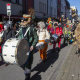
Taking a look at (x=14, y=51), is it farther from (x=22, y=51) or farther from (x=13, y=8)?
(x=13, y=8)

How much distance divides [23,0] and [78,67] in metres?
13.8

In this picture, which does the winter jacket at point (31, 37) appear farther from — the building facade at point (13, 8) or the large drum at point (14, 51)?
the building facade at point (13, 8)

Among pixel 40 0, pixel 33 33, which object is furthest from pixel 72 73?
pixel 40 0

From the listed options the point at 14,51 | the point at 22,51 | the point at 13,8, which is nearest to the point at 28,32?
the point at 22,51

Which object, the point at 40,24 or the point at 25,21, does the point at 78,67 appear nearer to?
the point at 40,24

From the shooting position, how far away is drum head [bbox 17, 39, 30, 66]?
114 inches

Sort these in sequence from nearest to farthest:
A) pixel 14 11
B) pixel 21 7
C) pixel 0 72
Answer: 1. pixel 0 72
2. pixel 14 11
3. pixel 21 7

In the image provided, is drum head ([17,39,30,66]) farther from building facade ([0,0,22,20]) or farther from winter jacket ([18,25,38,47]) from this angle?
building facade ([0,0,22,20])

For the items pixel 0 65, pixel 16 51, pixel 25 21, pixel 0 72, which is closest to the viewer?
pixel 16 51

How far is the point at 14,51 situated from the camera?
2.77 metres

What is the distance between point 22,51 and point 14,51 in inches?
13.5

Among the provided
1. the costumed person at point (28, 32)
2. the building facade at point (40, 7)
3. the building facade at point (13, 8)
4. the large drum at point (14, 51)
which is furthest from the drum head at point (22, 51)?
the building facade at point (40, 7)

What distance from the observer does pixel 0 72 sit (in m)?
4.44

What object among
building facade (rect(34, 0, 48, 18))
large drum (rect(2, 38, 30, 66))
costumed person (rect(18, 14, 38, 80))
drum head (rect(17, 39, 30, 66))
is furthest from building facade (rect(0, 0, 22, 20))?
large drum (rect(2, 38, 30, 66))
